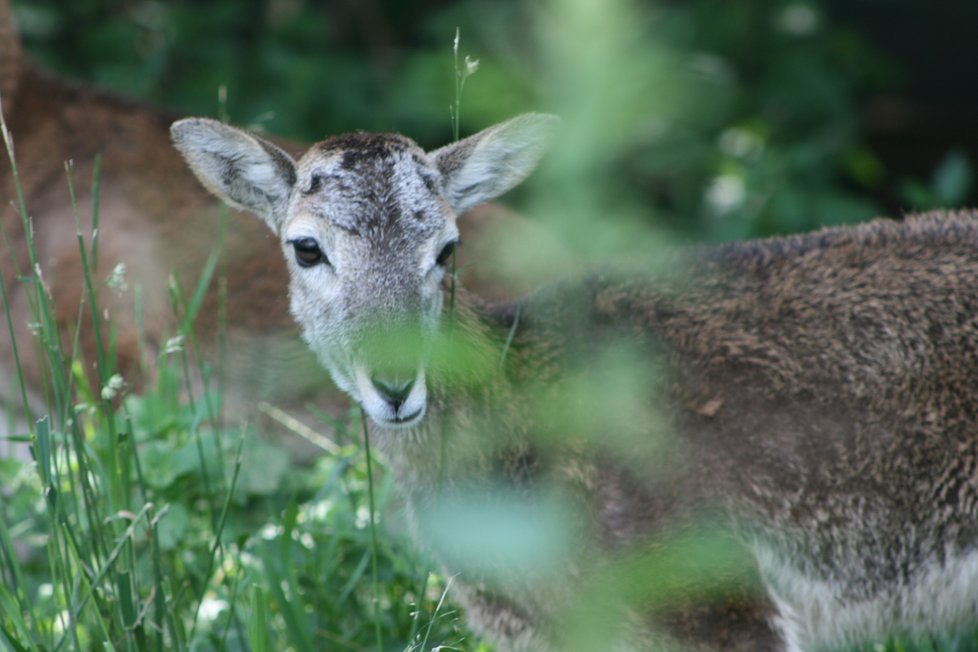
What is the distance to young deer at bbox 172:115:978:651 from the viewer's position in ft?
13.7

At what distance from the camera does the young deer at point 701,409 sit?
13.7ft

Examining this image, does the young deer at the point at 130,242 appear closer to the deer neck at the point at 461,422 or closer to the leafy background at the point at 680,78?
the leafy background at the point at 680,78

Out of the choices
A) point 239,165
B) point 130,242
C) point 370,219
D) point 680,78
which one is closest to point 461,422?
point 370,219

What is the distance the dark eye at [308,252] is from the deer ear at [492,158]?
19.5 inches

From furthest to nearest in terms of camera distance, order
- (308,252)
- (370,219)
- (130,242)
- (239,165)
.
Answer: (130,242)
(239,165)
(308,252)
(370,219)

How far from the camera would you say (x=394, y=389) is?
385cm

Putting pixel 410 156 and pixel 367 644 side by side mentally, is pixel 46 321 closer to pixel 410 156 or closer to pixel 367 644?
pixel 410 156

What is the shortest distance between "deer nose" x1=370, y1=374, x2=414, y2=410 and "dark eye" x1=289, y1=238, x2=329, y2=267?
538mm

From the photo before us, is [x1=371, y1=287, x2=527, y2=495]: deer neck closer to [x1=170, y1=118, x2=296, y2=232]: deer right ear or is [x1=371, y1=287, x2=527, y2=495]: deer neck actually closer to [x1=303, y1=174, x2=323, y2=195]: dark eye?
[x1=303, y1=174, x2=323, y2=195]: dark eye

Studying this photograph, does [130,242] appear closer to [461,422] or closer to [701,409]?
[461,422]

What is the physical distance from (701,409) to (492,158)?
3.41ft

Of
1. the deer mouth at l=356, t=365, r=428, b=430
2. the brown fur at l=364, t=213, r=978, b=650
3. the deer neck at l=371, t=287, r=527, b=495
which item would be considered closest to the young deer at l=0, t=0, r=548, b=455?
the deer neck at l=371, t=287, r=527, b=495

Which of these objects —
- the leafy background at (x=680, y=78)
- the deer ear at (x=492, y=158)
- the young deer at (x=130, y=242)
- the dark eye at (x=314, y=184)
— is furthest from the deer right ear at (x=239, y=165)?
the leafy background at (x=680, y=78)

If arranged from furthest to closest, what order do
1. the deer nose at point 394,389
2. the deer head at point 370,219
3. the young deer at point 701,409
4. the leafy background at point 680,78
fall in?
the leafy background at point 680,78 < the young deer at point 701,409 < the deer head at point 370,219 < the deer nose at point 394,389
